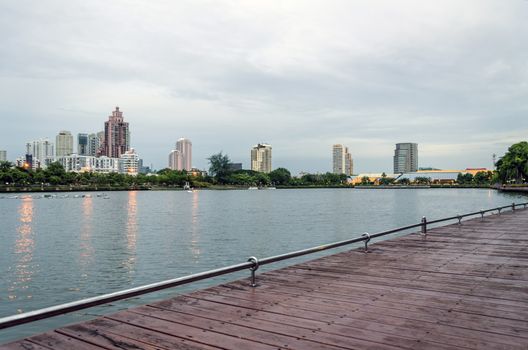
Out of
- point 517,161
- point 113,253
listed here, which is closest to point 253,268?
point 113,253

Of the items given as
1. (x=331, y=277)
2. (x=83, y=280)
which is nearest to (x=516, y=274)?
(x=331, y=277)

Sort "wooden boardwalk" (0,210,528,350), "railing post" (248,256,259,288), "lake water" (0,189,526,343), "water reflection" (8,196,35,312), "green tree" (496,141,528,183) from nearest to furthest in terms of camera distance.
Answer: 1. "wooden boardwalk" (0,210,528,350)
2. "railing post" (248,256,259,288)
3. "lake water" (0,189,526,343)
4. "water reflection" (8,196,35,312)
5. "green tree" (496,141,528,183)

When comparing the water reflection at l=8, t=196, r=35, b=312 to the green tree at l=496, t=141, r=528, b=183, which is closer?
the water reflection at l=8, t=196, r=35, b=312

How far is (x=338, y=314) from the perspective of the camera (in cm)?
770

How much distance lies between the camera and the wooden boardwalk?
630 centimetres

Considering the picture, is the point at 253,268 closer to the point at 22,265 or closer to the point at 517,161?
the point at 22,265

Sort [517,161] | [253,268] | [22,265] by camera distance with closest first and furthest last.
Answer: [253,268], [22,265], [517,161]

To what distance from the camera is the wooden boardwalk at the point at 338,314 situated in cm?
630

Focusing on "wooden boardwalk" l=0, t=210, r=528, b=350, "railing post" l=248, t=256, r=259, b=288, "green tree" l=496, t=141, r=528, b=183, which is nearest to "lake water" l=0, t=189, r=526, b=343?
"railing post" l=248, t=256, r=259, b=288

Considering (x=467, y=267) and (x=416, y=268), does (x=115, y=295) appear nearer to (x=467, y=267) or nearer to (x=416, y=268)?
(x=416, y=268)

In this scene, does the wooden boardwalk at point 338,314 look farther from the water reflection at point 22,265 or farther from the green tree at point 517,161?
the green tree at point 517,161

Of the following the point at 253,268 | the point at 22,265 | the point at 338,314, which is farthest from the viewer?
the point at 22,265

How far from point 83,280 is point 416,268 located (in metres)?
17.7

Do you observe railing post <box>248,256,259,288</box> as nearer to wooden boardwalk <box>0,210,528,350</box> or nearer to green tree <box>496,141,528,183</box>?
wooden boardwalk <box>0,210,528,350</box>
